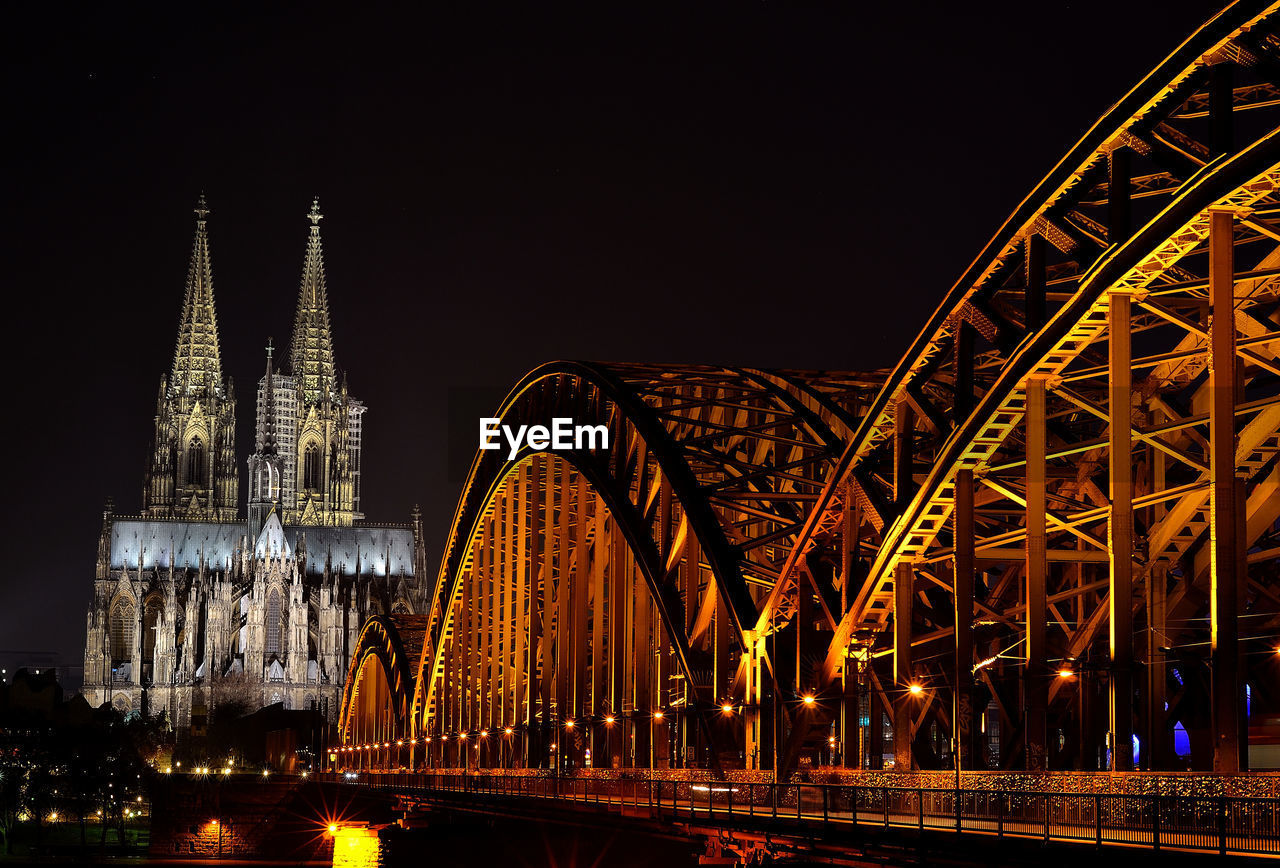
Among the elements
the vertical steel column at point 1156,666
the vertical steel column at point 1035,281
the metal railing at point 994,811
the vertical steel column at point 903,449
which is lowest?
the metal railing at point 994,811

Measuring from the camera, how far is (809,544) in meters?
42.3

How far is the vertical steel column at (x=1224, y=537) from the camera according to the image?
24.7 meters

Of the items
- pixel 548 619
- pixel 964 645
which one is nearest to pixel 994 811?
pixel 964 645

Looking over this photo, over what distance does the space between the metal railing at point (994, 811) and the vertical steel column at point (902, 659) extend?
241 centimetres

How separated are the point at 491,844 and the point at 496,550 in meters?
14.2

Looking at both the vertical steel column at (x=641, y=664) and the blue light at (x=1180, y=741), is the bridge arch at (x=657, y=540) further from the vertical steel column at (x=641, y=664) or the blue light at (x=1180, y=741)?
the blue light at (x=1180, y=741)

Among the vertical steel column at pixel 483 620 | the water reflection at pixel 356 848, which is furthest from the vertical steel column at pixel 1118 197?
the water reflection at pixel 356 848

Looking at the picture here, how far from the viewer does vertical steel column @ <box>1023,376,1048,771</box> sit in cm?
2961

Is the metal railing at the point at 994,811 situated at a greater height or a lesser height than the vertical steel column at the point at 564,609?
lesser

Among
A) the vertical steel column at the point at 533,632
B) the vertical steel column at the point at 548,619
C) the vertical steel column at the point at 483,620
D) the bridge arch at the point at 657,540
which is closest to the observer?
the bridge arch at the point at 657,540

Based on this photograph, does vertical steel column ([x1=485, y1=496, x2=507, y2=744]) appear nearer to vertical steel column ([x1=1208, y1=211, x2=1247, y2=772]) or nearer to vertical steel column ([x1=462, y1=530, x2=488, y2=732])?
vertical steel column ([x1=462, y1=530, x2=488, y2=732])

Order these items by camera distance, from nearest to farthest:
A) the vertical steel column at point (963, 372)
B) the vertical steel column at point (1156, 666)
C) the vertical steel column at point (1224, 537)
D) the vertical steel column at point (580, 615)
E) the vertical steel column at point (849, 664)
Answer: the vertical steel column at point (1224, 537) → the vertical steel column at point (1156, 666) → the vertical steel column at point (963, 372) → the vertical steel column at point (849, 664) → the vertical steel column at point (580, 615)

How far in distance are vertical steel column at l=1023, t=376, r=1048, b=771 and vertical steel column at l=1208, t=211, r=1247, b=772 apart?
14.1 feet

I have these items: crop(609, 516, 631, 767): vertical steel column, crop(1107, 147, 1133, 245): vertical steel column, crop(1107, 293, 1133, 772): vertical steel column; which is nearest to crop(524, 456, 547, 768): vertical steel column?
crop(609, 516, 631, 767): vertical steel column
